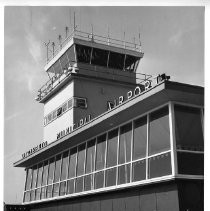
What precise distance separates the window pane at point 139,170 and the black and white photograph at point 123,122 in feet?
0.12

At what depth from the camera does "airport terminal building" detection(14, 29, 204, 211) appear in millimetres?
11789

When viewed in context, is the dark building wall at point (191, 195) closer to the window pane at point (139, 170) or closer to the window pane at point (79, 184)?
the window pane at point (139, 170)

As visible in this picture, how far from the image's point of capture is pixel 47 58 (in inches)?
1025

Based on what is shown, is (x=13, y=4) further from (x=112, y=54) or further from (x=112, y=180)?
(x=112, y=54)

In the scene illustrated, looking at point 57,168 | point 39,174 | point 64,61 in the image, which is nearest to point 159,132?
point 57,168

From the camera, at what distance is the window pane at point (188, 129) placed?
39.3 feet

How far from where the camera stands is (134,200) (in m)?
13.0

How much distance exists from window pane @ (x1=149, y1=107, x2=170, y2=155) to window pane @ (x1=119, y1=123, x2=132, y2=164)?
4.15ft

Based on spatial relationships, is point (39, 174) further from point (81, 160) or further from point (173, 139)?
point (173, 139)

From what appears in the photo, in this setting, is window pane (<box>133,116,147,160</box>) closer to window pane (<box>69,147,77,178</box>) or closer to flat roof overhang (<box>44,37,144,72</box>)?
window pane (<box>69,147,77,178</box>)

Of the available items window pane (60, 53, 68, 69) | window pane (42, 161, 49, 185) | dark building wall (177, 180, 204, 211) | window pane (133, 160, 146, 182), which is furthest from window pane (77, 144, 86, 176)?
window pane (60, 53, 68, 69)

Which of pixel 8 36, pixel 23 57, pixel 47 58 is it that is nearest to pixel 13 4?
pixel 8 36

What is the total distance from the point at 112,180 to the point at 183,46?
A: 5.06 metres

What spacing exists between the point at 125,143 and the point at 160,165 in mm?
2213
